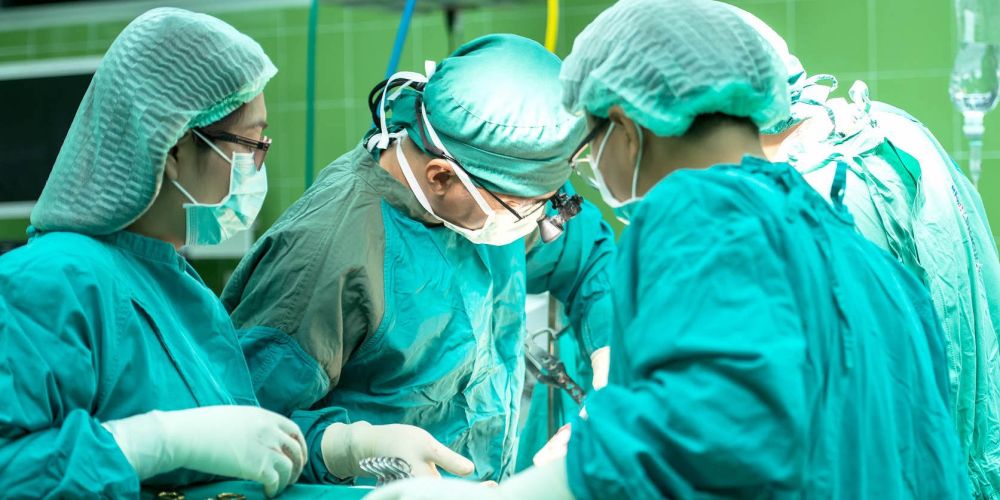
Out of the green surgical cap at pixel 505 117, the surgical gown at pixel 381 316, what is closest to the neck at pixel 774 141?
the green surgical cap at pixel 505 117

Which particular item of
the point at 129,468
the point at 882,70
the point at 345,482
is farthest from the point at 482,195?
the point at 882,70

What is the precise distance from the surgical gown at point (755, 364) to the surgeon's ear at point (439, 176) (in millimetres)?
839

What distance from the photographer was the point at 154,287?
1449mm

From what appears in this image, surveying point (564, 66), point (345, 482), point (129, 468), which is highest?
point (564, 66)

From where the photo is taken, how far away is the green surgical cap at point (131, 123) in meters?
1.38

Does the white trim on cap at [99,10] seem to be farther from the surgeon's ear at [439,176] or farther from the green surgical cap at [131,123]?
the green surgical cap at [131,123]

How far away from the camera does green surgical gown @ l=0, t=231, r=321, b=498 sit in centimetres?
117

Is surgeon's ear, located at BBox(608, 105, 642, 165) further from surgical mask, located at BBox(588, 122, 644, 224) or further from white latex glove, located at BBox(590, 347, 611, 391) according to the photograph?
white latex glove, located at BBox(590, 347, 611, 391)

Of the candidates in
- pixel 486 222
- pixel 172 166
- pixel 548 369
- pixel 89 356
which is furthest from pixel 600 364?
pixel 89 356

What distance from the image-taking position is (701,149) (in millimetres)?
1208

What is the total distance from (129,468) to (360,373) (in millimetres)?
707

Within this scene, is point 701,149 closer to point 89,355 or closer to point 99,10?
point 89,355

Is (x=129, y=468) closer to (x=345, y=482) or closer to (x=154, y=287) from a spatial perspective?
(x=154, y=287)

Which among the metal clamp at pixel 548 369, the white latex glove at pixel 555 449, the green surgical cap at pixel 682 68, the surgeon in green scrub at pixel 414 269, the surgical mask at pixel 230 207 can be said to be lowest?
the metal clamp at pixel 548 369
